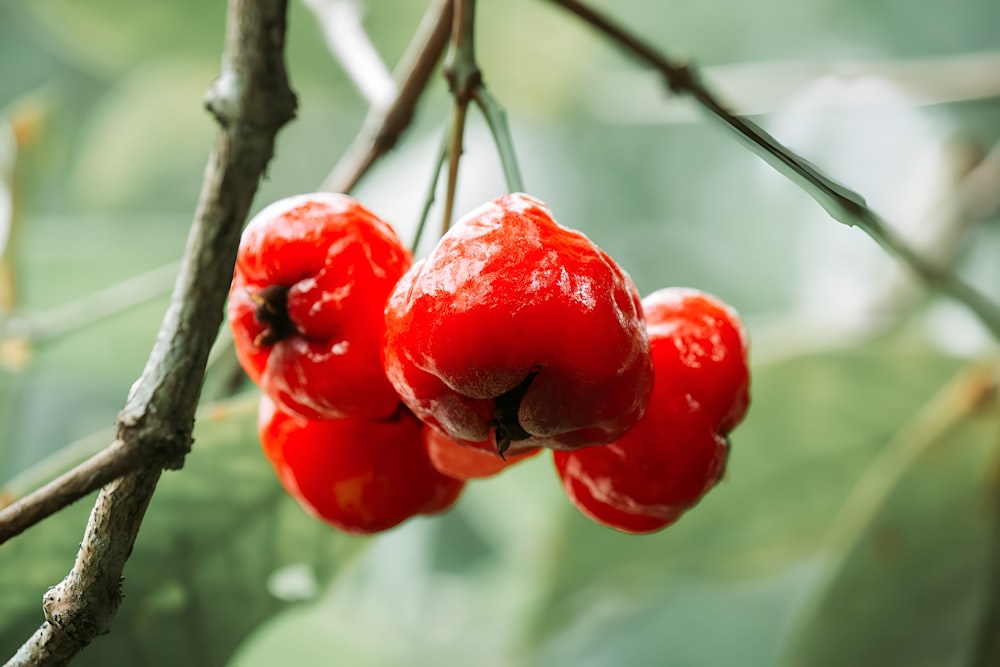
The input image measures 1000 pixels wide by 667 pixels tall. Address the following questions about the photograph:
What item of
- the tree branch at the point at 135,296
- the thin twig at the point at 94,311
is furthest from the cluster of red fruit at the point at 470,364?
the thin twig at the point at 94,311

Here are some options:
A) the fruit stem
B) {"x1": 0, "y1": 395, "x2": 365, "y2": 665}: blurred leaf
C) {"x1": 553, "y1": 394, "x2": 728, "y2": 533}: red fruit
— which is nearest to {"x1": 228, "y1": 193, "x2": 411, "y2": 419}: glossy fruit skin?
the fruit stem

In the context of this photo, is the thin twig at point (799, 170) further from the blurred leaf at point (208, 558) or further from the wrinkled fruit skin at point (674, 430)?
the blurred leaf at point (208, 558)

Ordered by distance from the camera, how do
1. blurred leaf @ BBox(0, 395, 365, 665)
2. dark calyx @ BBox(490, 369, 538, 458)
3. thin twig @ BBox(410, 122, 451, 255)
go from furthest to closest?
blurred leaf @ BBox(0, 395, 365, 665), thin twig @ BBox(410, 122, 451, 255), dark calyx @ BBox(490, 369, 538, 458)

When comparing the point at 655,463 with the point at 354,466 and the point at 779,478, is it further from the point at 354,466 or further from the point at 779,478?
the point at 779,478

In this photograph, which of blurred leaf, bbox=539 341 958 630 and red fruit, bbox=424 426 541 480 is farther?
blurred leaf, bbox=539 341 958 630

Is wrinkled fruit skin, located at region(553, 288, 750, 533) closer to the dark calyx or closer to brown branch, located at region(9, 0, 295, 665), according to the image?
the dark calyx

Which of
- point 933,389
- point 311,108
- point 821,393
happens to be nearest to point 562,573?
point 821,393

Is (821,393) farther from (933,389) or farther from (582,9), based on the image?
(582,9)
